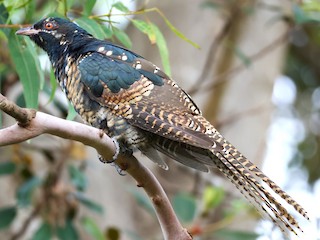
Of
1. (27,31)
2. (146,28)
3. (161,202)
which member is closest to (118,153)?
(161,202)

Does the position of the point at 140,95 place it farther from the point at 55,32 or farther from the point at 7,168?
the point at 7,168

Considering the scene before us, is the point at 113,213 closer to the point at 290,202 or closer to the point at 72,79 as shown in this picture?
the point at 72,79

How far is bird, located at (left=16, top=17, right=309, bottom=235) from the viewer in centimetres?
249

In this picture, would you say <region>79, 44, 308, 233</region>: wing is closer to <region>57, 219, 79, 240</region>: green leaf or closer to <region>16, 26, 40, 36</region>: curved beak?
<region>16, 26, 40, 36</region>: curved beak

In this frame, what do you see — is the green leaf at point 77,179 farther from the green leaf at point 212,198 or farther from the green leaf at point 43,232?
the green leaf at point 212,198

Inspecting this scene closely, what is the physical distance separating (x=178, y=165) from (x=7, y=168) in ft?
4.06

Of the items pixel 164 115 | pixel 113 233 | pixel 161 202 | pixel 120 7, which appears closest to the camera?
pixel 161 202

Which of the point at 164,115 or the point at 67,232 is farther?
the point at 67,232

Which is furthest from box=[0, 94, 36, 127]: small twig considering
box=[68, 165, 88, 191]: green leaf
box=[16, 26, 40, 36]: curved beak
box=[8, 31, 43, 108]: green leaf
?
box=[68, 165, 88, 191]: green leaf

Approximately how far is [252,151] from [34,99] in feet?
7.35

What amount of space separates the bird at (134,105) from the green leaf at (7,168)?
1218 mm

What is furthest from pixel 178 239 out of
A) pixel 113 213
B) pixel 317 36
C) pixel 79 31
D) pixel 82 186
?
pixel 317 36

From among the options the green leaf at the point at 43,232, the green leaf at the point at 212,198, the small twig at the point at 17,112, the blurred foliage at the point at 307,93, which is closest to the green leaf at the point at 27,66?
the small twig at the point at 17,112

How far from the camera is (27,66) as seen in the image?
2.76 m
